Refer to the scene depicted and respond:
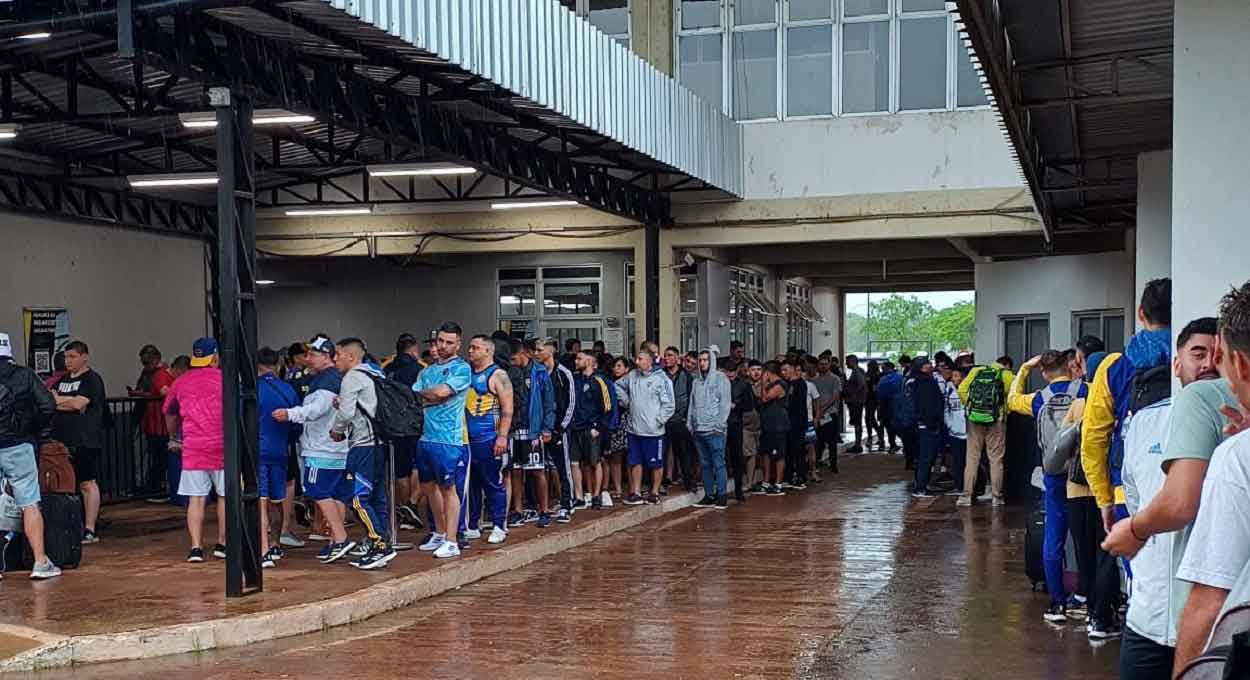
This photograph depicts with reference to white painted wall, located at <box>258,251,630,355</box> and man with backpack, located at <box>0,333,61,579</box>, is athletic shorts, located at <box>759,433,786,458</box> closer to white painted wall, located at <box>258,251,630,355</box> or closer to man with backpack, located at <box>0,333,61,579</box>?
white painted wall, located at <box>258,251,630,355</box>

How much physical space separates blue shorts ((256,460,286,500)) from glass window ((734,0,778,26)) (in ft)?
→ 48.4

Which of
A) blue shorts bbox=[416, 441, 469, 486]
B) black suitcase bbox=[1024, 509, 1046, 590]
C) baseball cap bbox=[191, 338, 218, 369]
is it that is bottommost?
black suitcase bbox=[1024, 509, 1046, 590]

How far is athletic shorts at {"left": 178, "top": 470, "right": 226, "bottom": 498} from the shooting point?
10.6m

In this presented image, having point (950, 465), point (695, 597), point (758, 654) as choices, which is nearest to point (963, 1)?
point (758, 654)

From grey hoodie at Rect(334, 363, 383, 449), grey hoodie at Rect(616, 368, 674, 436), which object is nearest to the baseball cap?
grey hoodie at Rect(334, 363, 383, 449)

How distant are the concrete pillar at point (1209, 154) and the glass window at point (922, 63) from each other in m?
14.5

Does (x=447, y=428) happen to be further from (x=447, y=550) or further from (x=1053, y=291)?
(x=1053, y=291)

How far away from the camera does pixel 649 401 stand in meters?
15.3

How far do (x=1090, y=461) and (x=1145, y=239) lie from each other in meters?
8.47

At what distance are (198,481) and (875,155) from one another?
13923 mm

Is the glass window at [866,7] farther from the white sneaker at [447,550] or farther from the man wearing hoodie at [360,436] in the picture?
the white sneaker at [447,550]

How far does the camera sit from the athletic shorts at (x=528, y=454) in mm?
13297

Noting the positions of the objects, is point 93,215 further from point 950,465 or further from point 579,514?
point 950,465

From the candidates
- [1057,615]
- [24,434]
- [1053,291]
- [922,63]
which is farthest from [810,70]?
[24,434]
